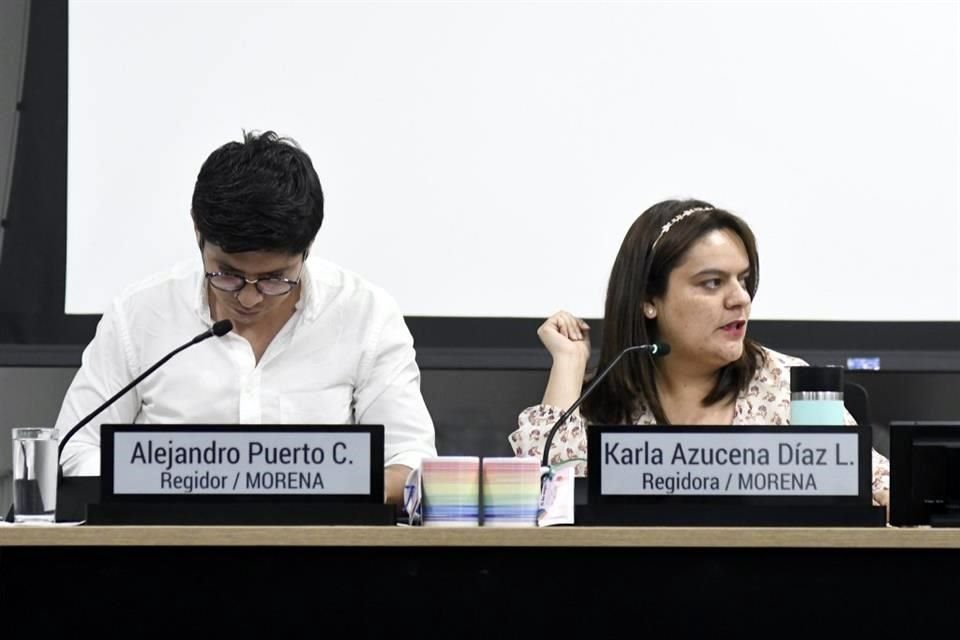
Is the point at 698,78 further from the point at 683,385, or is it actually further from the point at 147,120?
the point at 147,120

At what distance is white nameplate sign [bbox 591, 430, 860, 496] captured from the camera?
139cm

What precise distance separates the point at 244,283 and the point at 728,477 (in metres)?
0.80

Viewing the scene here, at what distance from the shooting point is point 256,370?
6.89 ft

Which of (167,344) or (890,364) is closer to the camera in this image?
(167,344)

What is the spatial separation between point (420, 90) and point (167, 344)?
0.97m

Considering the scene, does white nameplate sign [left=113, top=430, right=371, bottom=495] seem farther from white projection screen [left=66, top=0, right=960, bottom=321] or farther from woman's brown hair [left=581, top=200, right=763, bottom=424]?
white projection screen [left=66, top=0, right=960, bottom=321]

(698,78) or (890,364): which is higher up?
(698,78)

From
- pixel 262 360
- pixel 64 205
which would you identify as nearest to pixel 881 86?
pixel 262 360

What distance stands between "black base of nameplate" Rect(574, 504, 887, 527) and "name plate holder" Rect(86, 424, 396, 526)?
226 mm

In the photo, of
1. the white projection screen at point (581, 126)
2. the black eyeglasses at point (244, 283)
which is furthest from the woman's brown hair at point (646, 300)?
the white projection screen at point (581, 126)

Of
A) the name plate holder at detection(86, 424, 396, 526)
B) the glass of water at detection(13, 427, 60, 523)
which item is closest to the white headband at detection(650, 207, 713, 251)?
the name plate holder at detection(86, 424, 396, 526)
